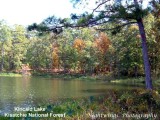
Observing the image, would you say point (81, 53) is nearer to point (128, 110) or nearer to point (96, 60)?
point (96, 60)

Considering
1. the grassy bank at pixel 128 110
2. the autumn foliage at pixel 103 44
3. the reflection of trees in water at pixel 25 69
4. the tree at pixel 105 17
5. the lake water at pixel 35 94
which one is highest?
the autumn foliage at pixel 103 44

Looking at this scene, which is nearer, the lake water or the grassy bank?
the grassy bank

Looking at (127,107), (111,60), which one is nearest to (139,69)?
(111,60)

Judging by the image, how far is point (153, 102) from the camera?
8.58 m

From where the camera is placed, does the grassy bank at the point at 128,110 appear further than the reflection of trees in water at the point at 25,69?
No

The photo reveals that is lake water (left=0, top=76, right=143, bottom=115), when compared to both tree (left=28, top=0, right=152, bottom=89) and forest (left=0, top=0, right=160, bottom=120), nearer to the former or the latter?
forest (left=0, top=0, right=160, bottom=120)

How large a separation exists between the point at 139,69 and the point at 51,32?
3702 cm

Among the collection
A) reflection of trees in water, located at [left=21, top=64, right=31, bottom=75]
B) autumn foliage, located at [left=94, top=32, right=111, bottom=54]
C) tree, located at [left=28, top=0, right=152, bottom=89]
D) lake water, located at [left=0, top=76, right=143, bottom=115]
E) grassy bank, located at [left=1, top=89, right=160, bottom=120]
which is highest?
autumn foliage, located at [left=94, top=32, right=111, bottom=54]

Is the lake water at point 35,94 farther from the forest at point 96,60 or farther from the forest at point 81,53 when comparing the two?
the forest at point 81,53

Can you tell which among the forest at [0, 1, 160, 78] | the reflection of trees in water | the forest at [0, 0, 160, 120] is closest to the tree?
the forest at [0, 0, 160, 120]

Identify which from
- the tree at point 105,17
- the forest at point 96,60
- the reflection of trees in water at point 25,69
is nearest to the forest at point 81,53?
the forest at point 96,60

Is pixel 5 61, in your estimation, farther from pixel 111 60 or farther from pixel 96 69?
pixel 111 60

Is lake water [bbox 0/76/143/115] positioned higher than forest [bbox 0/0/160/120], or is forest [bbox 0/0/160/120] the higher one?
forest [bbox 0/0/160/120]

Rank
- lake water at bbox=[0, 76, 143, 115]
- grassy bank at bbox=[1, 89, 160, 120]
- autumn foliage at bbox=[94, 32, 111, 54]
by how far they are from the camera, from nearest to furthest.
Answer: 1. grassy bank at bbox=[1, 89, 160, 120]
2. lake water at bbox=[0, 76, 143, 115]
3. autumn foliage at bbox=[94, 32, 111, 54]
